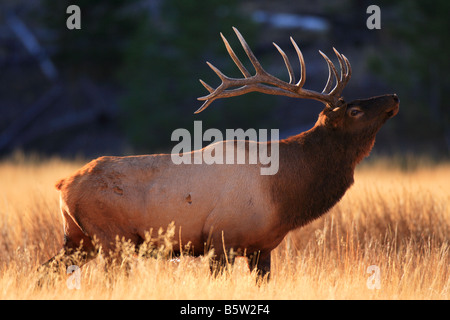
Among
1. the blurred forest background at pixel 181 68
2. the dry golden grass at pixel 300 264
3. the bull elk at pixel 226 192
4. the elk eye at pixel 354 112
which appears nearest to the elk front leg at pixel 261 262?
the bull elk at pixel 226 192

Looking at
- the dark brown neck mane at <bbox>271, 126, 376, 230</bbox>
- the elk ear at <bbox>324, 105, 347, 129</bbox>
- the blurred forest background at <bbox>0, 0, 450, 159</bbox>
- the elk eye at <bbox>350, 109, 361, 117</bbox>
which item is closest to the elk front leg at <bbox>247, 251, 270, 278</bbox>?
the dark brown neck mane at <bbox>271, 126, 376, 230</bbox>

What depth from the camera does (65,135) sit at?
86.2 ft

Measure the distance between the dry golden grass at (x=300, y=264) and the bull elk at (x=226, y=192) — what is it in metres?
0.26

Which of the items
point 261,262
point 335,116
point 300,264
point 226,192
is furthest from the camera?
point 300,264

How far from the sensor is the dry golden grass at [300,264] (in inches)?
178

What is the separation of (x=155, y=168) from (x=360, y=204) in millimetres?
2870

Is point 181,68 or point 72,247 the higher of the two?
point 181,68

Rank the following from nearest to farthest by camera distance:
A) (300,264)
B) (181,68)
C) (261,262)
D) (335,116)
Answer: (261,262), (335,116), (300,264), (181,68)

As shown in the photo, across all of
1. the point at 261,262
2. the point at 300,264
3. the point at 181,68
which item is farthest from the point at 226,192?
the point at 181,68

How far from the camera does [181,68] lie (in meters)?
19.5

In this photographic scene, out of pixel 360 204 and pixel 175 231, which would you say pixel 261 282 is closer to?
pixel 175 231

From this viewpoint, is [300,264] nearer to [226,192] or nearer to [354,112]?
[226,192]

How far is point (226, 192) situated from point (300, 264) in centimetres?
110

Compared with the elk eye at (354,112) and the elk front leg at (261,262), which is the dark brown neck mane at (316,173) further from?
the elk front leg at (261,262)
